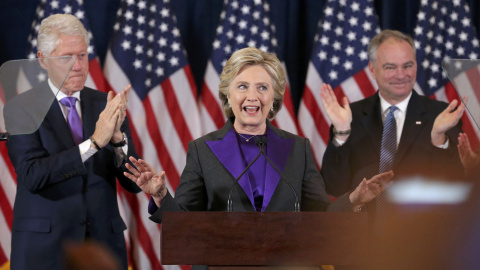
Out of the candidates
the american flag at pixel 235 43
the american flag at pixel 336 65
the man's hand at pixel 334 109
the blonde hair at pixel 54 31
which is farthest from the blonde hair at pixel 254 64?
the american flag at pixel 336 65

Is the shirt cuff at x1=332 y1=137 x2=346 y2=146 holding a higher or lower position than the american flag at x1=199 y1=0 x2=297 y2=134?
lower

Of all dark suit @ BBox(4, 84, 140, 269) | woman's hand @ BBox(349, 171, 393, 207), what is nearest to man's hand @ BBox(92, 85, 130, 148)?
dark suit @ BBox(4, 84, 140, 269)

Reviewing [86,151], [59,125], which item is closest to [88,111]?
[59,125]

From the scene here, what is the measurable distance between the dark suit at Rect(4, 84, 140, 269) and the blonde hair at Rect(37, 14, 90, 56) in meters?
0.36

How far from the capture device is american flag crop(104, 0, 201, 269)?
155 inches

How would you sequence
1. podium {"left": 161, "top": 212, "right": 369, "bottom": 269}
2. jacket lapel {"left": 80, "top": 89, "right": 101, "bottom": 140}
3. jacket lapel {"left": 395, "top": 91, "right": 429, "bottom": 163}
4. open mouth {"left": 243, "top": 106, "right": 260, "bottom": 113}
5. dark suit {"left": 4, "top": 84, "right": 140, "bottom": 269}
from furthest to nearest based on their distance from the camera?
jacket lapel {"left": 395, "top": 91, "right": 429, "bottom": 163} → jacket lapel {"left": 80, "top": 89, "right": 101, "bottom": 140} → dark suit {"left": 4, "top": 84, "right": 140, "bottom": 269} → open mouth {"left": 243, "top": 106, "right": 260, "bottom": 113} → podium {"left": 161, "top": 212, "right": 369, "bottom": 269}

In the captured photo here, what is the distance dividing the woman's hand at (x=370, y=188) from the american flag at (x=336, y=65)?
6.12ft

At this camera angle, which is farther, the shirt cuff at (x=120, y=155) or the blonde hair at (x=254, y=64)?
the shirt cuff at (x=120, y=155)

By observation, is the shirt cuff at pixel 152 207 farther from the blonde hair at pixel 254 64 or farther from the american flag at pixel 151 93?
the american flag at pixel 151 93

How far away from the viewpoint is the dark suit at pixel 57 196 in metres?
2.94

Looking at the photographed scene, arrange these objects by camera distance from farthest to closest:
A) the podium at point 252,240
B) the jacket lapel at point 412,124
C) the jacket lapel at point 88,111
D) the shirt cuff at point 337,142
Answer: the jacket lapel at point 412,124, the shirt cuff at point 337,142, the jacket lapel at point 88,111, the podium at point 252,240

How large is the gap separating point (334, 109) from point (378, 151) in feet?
1.65

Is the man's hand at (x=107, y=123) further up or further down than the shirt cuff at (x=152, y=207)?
further up

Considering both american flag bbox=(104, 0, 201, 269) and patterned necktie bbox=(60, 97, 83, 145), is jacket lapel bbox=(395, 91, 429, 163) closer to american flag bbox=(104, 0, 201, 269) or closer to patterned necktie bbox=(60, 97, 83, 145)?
american flag bbox=(104, 0, 201, 269)
